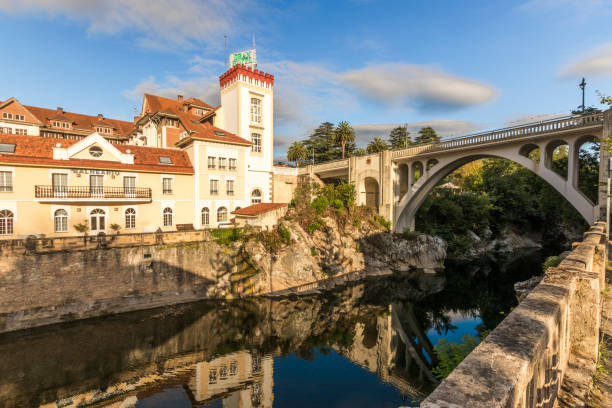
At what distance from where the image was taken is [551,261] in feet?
39.6

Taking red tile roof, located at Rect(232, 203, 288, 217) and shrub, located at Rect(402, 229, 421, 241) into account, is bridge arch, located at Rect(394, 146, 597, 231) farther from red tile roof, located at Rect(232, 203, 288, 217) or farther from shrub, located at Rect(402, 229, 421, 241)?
red tile roof, located at Rect(232, 203, 288, 217)

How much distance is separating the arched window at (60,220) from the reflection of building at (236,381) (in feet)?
55.1

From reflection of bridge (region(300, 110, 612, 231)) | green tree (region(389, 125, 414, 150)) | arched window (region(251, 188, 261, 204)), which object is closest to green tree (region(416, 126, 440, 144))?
green tree (region(389, 125, 414, 150))

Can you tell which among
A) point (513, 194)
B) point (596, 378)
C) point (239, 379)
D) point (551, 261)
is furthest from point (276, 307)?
point (513, 194)

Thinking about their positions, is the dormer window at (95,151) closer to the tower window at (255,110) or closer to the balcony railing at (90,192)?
the balcony railing at (90,192)

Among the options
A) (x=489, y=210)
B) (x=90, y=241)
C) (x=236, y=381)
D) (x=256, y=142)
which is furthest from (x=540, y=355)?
(x=489, y=210)

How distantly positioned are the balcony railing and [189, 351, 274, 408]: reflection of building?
16.6m

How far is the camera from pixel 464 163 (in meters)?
29.8

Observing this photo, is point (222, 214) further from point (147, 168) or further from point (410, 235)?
point (410, 235)

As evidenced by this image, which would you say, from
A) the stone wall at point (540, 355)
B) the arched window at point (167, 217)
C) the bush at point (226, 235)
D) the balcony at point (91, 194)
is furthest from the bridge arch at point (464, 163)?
the balcony at point (91, 194)

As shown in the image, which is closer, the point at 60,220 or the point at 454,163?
the point at 60,220

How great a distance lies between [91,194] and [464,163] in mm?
33463

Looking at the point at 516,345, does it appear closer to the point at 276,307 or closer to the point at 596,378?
the point at 596,378

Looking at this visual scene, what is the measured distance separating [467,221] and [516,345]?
42.6 metres
